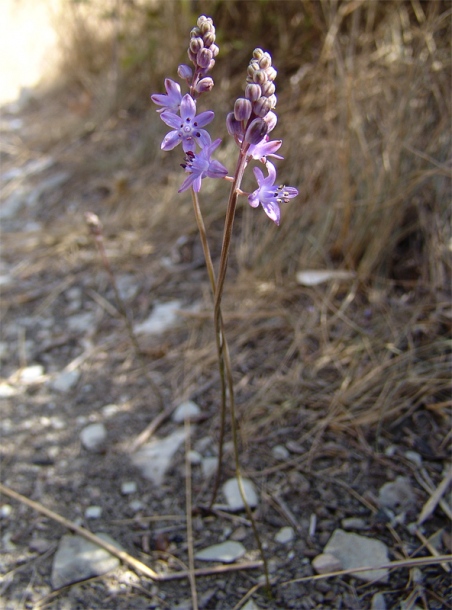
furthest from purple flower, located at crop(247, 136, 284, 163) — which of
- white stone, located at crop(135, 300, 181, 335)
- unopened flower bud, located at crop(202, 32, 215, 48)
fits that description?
white stone, located at crop(135, 300, 181, 335)

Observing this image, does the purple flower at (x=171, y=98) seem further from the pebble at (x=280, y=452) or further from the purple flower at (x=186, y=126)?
the pebble at (x=280, y=452)

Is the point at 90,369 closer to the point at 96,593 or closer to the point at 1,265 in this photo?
the point at 96,593

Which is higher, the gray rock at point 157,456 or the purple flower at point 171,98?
the purple flower at point 171,98

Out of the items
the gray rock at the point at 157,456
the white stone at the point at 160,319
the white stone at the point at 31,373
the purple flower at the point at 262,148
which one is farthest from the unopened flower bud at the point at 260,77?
the white stone at the point at 31,373

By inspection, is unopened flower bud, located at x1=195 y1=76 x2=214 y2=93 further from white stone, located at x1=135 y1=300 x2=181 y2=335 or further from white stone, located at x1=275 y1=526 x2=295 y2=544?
white stone, located at x1=135 y1=300 x2=181 y2=335

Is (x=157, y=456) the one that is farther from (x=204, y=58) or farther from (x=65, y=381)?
(x=204, y=58)

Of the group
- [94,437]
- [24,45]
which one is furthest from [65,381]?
[24,45]
